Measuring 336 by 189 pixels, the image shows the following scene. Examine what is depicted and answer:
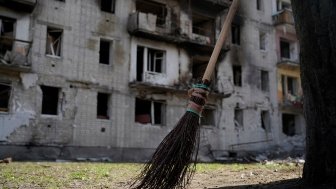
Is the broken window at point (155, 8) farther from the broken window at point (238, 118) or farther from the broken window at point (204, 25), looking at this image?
the broken window at point (238, 118)

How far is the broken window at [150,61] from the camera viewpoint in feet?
70.8

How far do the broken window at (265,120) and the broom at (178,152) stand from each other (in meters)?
23.1

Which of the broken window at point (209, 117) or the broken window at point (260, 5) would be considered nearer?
the broken window at point (209, 117)

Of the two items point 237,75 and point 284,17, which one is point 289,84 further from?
point 237,75

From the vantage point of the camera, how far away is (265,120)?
27.3 meters

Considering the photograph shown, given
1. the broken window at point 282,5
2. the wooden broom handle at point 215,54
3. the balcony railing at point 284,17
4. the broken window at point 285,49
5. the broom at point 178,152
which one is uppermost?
the broken window at point 282,5

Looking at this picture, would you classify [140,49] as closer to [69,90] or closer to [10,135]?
[69,90]

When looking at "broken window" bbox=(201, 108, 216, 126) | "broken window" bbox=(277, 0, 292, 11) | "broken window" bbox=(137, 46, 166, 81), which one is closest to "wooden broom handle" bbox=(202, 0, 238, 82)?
"broken window" bbox=(137, 46, 166, 81)

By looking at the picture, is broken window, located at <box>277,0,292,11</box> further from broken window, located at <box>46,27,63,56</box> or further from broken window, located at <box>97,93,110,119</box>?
broken window, located at <box>46,27,63,56</box>

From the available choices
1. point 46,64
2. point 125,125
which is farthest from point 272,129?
point 46,64

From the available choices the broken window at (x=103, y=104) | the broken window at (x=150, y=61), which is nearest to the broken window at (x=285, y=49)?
the broken window at (x=150, y=61)

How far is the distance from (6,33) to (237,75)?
15238mm

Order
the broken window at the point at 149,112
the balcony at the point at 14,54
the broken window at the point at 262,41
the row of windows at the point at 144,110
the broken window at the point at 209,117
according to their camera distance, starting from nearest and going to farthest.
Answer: the balcony at the point at 14,54
the row of windows at the point at 144,110
the broken window at the point at 149,112
the broken window at the point at 209,117
the broken window at the point at 262,41

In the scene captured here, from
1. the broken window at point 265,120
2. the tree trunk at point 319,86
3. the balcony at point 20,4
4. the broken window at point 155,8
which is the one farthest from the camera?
the broken window at point 265,120
